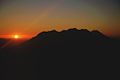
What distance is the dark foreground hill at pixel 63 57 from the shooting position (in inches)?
3125

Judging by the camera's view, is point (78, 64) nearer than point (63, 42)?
Yes

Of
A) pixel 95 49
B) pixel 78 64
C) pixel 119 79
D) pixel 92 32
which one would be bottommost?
pixel 119 79

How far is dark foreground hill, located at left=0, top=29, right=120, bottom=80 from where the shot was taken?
79375 millimetres

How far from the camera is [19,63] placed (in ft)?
268

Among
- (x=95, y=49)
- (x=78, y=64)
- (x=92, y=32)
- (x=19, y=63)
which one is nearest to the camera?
(x=19, y=63)

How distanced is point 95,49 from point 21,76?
105 ft

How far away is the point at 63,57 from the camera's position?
92.6 m

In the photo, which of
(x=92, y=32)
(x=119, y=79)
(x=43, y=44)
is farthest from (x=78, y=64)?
(x=92, y=32)

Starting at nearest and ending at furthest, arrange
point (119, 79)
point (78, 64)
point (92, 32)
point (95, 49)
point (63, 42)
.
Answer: point (119, 79)
point (78, 64)
point (95, 49)
point (63, 42)
point (92, 32)

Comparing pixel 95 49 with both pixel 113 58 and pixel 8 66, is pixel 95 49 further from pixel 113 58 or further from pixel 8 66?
pixel 8 66

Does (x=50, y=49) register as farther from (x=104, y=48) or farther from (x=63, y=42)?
(x=104, y=48)

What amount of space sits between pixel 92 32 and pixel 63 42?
17.9m

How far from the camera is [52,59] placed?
301ft

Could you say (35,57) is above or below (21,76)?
above
